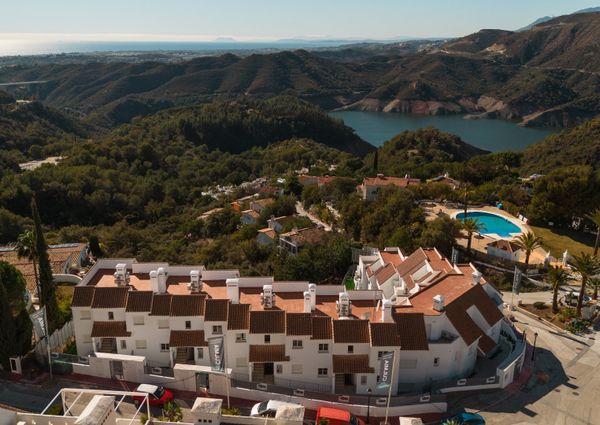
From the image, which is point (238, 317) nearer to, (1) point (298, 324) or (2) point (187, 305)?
(2) point (187, 305)

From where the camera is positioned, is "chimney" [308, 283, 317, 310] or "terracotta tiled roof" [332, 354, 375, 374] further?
"chimney" [308, 283, 317, 310]

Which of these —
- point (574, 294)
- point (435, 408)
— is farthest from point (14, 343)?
point (574, 294)

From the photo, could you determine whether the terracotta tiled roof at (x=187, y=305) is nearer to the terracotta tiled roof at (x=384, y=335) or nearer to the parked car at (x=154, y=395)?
the parked car at (x=154, y=395)

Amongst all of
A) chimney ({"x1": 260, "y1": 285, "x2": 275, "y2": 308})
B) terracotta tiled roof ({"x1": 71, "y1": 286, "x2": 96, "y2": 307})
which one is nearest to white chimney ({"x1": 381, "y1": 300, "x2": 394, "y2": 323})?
chimney ({"x1": 260, "y1": 285, "x2": 275, "y2": 308})

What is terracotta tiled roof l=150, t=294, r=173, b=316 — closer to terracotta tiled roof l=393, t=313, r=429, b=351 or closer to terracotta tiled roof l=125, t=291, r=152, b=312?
terracotta tiled roof l=125, t=291, r=152, b=312

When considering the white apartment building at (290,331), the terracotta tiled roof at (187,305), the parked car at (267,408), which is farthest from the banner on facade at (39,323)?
the parked car at (267,408)

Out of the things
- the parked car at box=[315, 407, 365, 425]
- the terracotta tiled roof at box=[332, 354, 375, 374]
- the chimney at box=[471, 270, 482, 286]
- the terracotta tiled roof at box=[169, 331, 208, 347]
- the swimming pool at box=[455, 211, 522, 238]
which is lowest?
the swimming pool at box=[455, 211, 522, 238]

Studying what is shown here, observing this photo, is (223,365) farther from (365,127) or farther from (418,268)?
(365,127)
